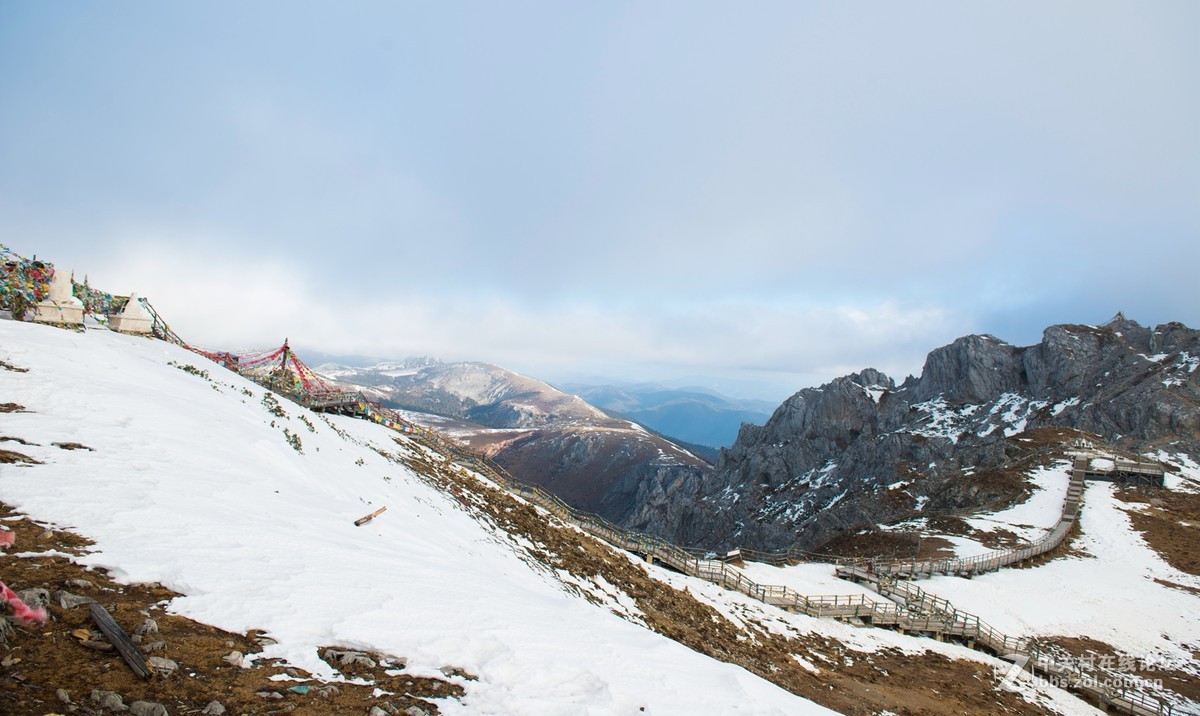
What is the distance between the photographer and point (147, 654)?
5293 millimetres

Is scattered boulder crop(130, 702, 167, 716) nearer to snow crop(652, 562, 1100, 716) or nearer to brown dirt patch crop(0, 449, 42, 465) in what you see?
brown dirt patch crop(0, 449, 42, 465)

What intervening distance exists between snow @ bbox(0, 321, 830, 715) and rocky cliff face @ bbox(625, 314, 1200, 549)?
57967 millimetres

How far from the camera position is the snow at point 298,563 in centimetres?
692

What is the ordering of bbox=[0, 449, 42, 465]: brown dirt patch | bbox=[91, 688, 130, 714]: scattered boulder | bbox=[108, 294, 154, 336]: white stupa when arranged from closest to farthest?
bbox=[91, 688, 130, 714]: scattered boulder
bbox=[0, 449, 42, 465]: brown dirt patch
bbox=[108, 294, 154, 336]: white stupa

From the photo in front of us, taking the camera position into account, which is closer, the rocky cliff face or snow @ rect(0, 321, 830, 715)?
snow @ rect(0, 321, 830, 715)

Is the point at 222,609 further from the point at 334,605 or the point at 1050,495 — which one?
the point at 1050,495

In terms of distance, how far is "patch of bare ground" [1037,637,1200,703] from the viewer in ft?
76.7

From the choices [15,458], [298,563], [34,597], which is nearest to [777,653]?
[298,563]

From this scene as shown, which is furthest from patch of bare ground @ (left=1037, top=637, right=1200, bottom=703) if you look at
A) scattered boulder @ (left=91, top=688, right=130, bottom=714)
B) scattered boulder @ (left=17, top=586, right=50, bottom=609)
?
scattered boulder @ (left=17, top=586, right=50, bottom=609)

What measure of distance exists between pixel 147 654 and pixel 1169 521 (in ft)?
224

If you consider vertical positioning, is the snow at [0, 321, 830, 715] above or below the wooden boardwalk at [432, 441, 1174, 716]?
above

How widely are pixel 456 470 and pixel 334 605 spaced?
23795 millimetres

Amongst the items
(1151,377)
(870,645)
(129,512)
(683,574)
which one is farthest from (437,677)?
(1151,377)

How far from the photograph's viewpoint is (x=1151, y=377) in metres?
82.2
